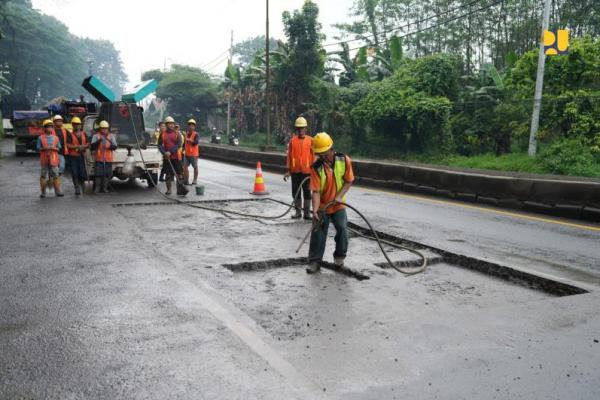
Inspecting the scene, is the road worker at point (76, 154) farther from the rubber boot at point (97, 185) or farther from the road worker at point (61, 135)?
the rubber boot at point (97, 185)

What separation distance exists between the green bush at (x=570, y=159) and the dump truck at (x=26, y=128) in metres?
22.5

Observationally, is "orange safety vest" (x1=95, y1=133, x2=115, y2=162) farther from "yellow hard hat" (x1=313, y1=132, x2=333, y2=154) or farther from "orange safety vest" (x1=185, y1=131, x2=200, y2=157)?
"yellow hard hat" (x1=313, y1=132, x2=333, y2=154)

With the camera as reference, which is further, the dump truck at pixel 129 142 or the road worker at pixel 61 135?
the dump truck at pixel 129 142

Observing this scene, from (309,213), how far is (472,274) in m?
4.04

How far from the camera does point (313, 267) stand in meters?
6.20

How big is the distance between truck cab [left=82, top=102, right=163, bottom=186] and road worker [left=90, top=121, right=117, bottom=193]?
58 centimetres

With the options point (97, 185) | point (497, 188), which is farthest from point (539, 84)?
point (97, 185)

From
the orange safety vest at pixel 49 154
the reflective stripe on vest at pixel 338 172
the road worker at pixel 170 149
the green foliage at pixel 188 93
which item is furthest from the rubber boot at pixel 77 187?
the green foliage at pixel 188 93

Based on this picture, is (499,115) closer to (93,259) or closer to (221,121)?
(93,259)

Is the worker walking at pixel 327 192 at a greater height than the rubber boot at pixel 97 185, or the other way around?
the worker walking at pixel 327 192

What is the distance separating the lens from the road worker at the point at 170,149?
1273 centimetres

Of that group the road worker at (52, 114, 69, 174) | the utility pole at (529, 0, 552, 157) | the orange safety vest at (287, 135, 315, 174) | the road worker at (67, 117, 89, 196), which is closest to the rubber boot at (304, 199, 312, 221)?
the orange safety vest at (287, 135, 315, 174)

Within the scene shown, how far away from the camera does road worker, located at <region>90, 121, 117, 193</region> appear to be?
41.5 ft

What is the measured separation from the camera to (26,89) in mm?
81625
